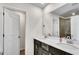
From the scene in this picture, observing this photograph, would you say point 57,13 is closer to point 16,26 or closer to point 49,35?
point 49,35

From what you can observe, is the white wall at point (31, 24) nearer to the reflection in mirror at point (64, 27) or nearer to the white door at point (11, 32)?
the white door at point (11, 32)

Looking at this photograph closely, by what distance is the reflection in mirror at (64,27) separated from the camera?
4.48ft

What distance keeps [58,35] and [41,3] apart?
583mm

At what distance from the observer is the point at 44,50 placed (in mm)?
1441

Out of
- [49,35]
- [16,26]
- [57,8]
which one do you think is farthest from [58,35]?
[16,26]

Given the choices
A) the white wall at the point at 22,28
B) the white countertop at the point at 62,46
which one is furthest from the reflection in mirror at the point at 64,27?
the white wall at the point at 22,28

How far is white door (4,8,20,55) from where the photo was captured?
130cm

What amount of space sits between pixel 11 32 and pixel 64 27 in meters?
0.80

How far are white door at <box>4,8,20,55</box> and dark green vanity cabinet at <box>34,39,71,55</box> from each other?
0.29 metres

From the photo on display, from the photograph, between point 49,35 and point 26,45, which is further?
point 49,35

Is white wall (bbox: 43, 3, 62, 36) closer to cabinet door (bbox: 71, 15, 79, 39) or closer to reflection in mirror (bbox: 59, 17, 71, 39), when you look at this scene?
reflection in mirror (bbox: 59, 17, 71, 39)

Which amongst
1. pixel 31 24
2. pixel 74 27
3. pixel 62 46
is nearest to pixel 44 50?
pixel 62 46

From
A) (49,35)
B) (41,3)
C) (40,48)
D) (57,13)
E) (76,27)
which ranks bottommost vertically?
(40,48)

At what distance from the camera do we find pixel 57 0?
1.25 m
